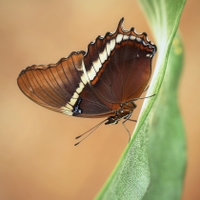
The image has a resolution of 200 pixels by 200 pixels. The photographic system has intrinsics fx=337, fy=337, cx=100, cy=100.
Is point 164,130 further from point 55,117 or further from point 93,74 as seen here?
point 55,117

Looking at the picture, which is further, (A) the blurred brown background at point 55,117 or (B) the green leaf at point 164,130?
(A) the blurred brown background at point 55,117

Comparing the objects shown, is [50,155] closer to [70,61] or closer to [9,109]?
[9,109]

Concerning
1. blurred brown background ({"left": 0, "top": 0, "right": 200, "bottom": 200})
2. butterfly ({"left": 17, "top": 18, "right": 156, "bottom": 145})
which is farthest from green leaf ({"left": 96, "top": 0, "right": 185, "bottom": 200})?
blurred brown background ({"left": 0, "top": 0, "right": 200, "bottom": 200})

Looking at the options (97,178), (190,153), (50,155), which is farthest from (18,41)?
(190,153)

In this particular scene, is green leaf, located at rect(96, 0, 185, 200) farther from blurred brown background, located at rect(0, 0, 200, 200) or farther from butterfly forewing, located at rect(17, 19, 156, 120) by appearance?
blurred brown background, located at rect(0, 0, 200, 200)

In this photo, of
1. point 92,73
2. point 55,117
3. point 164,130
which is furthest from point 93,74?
point 55,117

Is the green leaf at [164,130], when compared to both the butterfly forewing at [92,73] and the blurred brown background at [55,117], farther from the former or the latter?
the blurred brown background at [55,117]

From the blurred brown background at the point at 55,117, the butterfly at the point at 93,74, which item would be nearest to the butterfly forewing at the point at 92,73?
the butterfly at the point at 93,74

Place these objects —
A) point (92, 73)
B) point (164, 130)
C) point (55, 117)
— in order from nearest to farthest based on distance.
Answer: point (164, 130), point (92, 73), point (55, 117)
